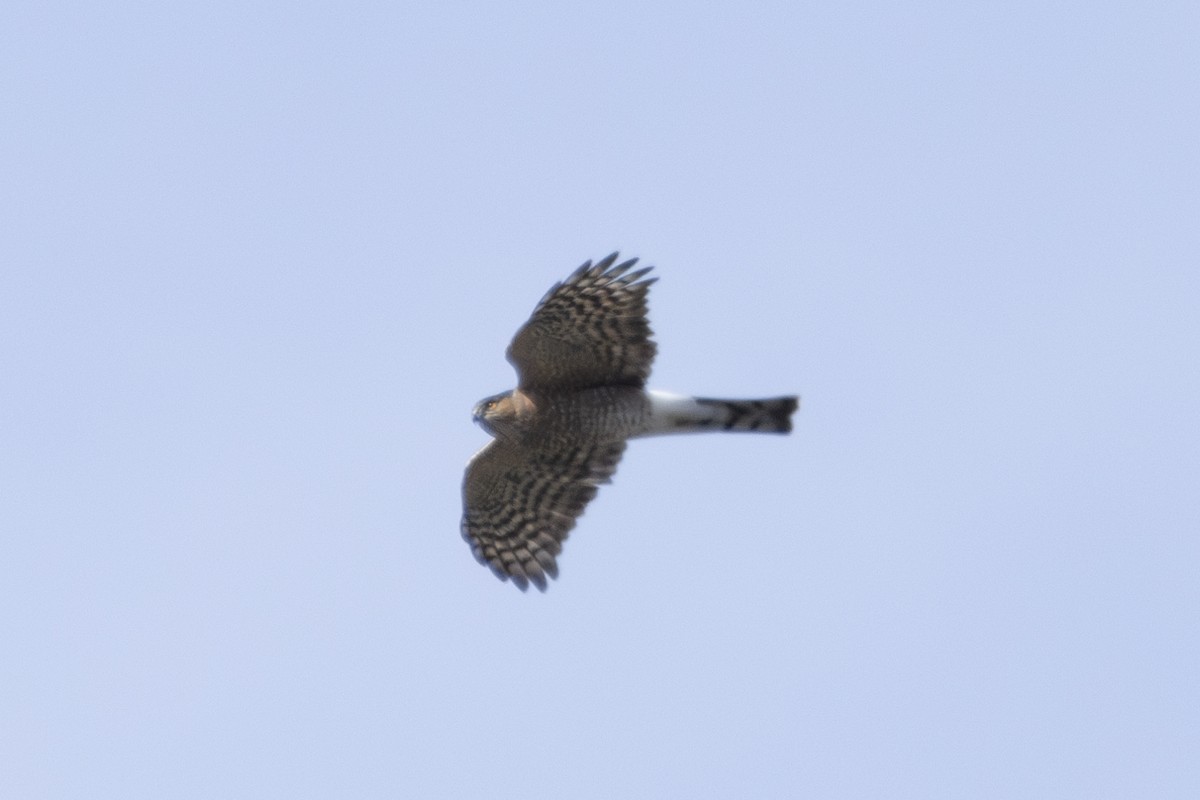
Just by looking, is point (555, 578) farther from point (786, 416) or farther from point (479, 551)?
point (786, 416)

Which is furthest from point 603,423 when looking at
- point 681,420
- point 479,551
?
point 479,551

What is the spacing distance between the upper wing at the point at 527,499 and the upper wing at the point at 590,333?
66 centimetres

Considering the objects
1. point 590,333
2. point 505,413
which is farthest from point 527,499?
point 590,333

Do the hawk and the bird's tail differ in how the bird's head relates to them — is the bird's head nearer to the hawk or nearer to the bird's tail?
the hawk

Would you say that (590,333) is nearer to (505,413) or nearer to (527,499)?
(505,413)

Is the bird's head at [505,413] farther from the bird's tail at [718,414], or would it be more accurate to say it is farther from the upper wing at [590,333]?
the bird's tail at [718,414]

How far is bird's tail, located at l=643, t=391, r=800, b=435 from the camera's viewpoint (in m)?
16.9

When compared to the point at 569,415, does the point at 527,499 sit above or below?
below

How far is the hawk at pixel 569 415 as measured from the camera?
16.7 meters

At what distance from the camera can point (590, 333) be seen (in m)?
16.8

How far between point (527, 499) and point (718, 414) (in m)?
1.81

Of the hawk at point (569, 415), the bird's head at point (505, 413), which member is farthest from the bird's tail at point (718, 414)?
the bird's head at point (505, 413)

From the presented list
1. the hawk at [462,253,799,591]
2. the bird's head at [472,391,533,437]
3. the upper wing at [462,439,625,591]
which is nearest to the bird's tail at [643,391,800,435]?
the hawk at [462,253,799,591]

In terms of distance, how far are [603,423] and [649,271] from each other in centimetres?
125
